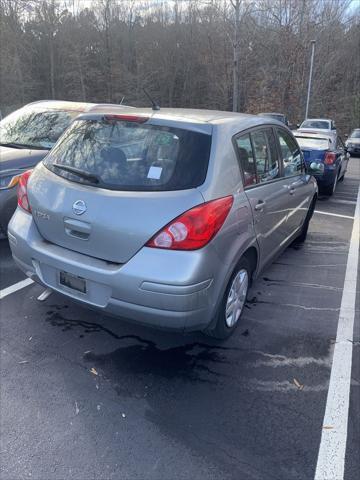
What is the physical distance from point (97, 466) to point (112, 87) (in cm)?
4485

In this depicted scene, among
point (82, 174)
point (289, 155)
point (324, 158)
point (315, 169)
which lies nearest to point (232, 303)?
point (82, 174)

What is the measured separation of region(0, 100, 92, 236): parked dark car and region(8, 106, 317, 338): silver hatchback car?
48.6 inches

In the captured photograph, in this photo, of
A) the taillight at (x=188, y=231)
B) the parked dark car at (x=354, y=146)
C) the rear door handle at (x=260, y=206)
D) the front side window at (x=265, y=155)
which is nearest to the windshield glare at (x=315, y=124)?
the parked dark car at (x=354, y=146)

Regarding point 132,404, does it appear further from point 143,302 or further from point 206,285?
point 206,285

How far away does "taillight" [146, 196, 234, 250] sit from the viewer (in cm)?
246

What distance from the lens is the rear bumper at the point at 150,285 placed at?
2445mm

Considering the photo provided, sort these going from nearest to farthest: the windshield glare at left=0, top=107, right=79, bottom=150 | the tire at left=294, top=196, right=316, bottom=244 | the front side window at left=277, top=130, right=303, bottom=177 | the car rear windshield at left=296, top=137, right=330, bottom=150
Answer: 1. the front side window at left=277, top=130, right=303, bottom=177
2. the windshield glare at left=0, top=107, right=79, bottom=150
3. the tire at left=294, top=196, right=316, bottom=244
4. the car rear windshield at left=296, top=137, right=330, bottom=150

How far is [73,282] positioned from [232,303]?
1205 mm

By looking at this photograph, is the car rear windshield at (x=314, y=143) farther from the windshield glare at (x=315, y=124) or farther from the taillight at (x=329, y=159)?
the windshield glare at (x=315, y=124)

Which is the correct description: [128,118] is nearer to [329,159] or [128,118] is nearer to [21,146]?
[21,146]

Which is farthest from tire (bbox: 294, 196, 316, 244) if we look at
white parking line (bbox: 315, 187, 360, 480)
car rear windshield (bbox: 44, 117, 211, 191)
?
car rear windshield (bbox: 44, 117, 211, 191)

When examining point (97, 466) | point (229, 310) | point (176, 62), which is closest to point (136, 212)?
point (229, 310)

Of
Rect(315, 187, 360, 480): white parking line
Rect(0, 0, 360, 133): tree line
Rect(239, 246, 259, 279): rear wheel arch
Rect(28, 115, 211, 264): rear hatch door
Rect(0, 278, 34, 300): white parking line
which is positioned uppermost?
Rect(0, 0, 360, 133): tree line

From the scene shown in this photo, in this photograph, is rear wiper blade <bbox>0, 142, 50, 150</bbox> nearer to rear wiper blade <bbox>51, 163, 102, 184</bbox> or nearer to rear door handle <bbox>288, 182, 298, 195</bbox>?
rear wiper blade <bbox>51, 163, 102, 184</bbox>
